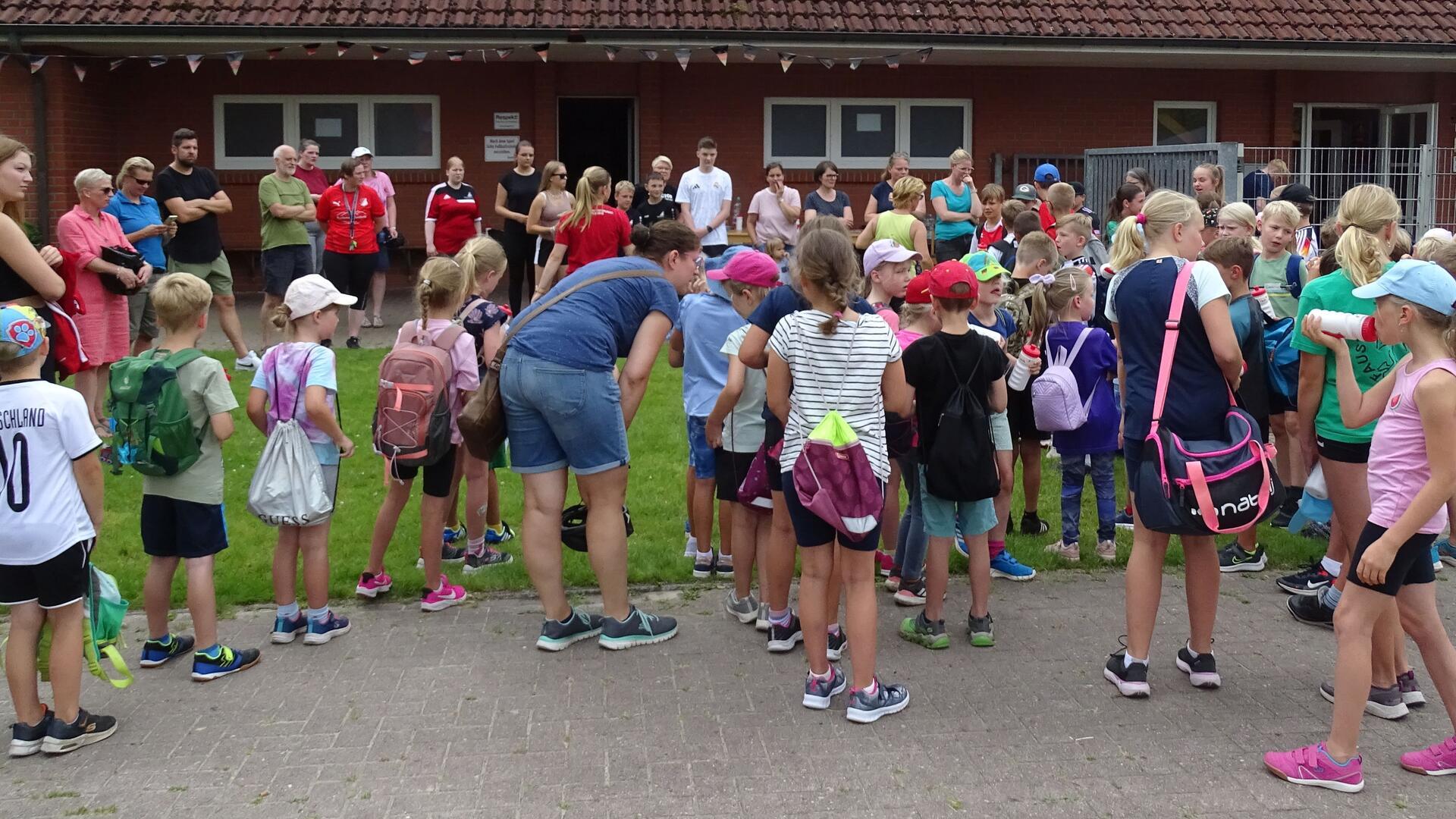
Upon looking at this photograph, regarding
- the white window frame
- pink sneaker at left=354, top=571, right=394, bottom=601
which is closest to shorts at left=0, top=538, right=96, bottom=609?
pink sneaker at left=354, top=571, right=394, bottom=601

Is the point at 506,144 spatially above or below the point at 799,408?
above

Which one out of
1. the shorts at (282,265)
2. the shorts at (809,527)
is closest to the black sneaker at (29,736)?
the shorts at (809,527)

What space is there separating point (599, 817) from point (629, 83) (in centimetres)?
1400

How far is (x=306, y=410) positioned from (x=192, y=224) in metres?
7.18

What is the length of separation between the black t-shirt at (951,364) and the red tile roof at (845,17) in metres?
10.6

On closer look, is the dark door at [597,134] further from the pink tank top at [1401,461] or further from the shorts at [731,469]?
the pink tank top at [1401,461]

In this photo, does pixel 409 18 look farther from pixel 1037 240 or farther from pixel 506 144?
pixel 1037 240

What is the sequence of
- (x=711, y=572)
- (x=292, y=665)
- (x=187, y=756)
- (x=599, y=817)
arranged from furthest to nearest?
1. (x=711, y=572)
2. (x=292, y=665)
3. (x=187, y=756)
4. (x=599, y=817)

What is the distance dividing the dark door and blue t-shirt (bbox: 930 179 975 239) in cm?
614

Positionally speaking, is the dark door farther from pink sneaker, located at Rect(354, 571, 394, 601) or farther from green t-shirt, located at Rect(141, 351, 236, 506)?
green t-shirt, located at Rect(141, 351, 236, 506)

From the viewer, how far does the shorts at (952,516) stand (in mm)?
5559

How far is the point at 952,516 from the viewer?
5.57m

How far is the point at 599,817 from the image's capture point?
406cm

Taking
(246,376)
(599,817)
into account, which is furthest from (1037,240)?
(246,376)
